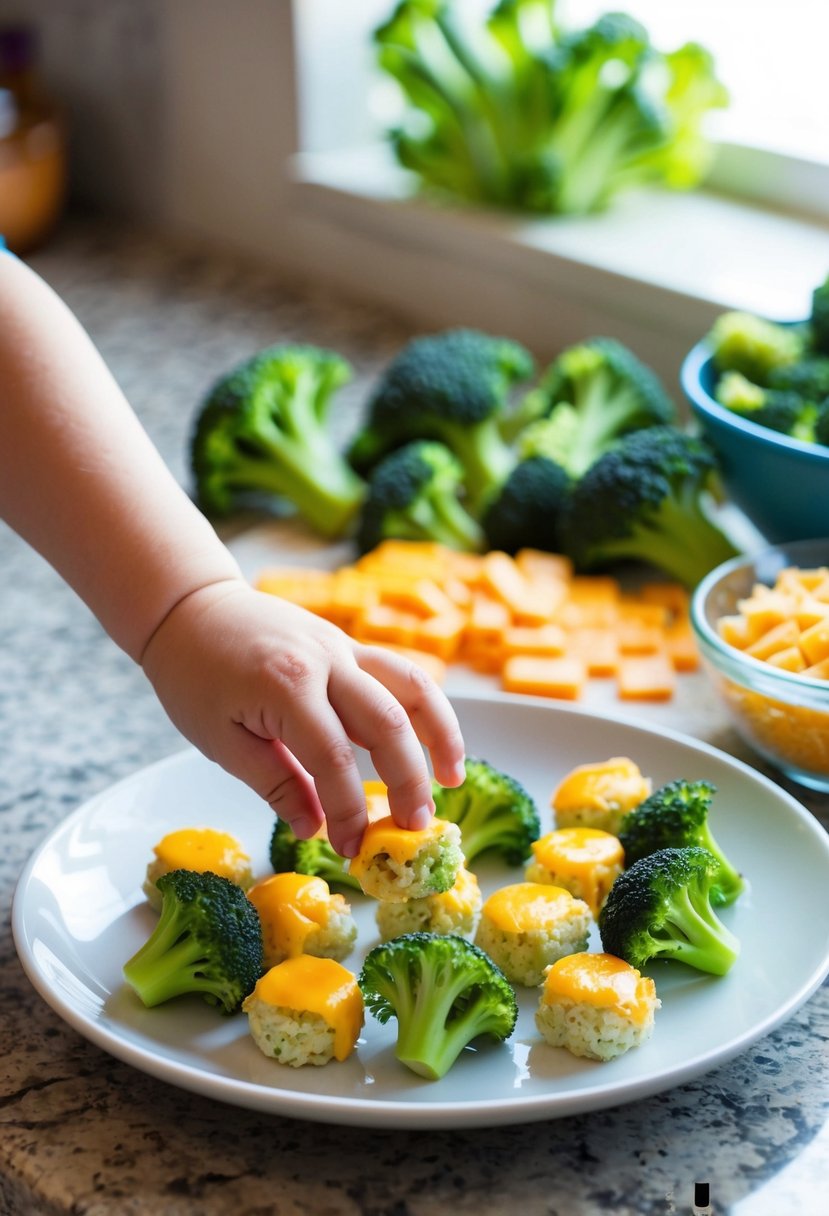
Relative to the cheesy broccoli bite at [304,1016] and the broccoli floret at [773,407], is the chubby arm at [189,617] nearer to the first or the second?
the cheesy broccoli bite at [304,1016]

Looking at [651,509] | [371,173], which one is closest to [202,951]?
[651,509]

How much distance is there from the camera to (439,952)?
78cm

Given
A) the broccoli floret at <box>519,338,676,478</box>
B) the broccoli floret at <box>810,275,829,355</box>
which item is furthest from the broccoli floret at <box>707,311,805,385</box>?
the broccoli floret at <box>519,338,676,478</box>

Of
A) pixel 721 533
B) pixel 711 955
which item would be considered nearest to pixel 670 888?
pixel 711 955

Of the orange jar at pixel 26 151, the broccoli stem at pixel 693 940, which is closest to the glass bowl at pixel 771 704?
the broccoli stem at pixel 693 940

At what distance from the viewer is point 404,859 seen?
31.6 inches

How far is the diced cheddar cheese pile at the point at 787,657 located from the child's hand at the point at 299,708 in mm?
305

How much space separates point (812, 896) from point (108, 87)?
202 cm

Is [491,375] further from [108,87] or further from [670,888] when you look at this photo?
[108,87]

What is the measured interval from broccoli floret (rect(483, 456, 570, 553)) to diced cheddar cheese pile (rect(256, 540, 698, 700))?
A: 3cm

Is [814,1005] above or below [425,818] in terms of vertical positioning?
below

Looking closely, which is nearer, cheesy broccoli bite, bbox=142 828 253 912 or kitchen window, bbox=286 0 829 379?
cheesy broccoli bite, bbox=142 828 253 912

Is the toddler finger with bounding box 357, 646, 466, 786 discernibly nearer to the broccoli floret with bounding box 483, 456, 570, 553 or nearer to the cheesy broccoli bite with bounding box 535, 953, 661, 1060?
the cheesy broccoli bite with bounding box 535, 953, 661, 1060

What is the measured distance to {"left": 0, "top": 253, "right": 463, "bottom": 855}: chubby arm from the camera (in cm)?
81
